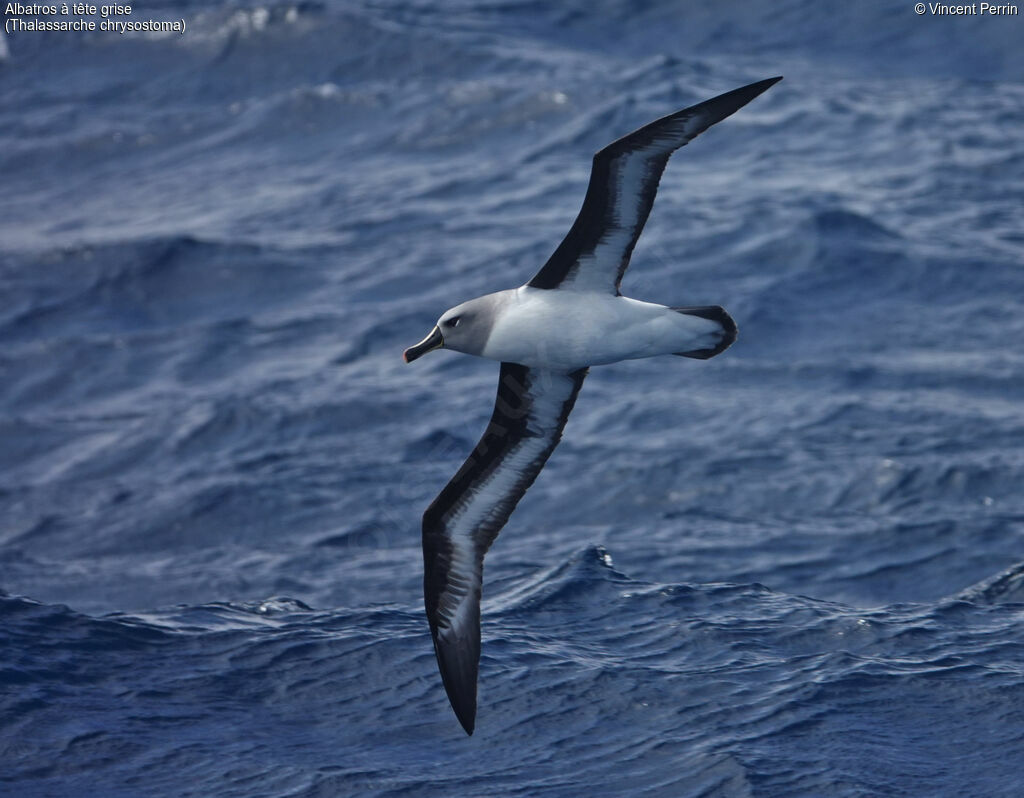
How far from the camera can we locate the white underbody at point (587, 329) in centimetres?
1006

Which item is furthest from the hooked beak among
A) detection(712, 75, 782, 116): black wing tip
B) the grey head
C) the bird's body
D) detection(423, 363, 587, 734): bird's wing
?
detection(712, 75, 782, 116): black wing tip

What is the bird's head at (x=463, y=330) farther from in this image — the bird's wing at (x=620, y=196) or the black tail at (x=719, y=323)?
the black tail at (x=719, y=323)

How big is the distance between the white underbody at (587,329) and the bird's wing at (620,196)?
0.51ft

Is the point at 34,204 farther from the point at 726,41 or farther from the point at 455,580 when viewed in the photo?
the point at 455,580

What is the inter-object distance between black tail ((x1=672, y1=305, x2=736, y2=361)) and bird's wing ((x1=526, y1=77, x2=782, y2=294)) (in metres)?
0.55

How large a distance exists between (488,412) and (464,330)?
8.47 metres

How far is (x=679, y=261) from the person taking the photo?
2141 cm

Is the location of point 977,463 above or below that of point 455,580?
below

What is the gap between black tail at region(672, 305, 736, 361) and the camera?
998 centimetres

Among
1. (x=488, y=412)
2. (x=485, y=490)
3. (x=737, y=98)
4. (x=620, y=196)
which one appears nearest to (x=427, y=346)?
(x=485, y=490)

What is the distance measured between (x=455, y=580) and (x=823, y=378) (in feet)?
26.8

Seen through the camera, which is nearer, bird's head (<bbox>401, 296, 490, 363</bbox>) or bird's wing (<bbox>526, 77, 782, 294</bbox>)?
bird's wing (<bbox>526, 77, 782, 294</bbox>)

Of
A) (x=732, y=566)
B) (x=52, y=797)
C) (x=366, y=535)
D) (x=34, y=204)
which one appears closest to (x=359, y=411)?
→ (x=366, y=535)

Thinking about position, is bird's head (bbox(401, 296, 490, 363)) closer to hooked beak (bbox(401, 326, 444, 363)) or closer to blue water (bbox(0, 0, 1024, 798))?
hooked beak (bbox(401, 326, 444, 363))
